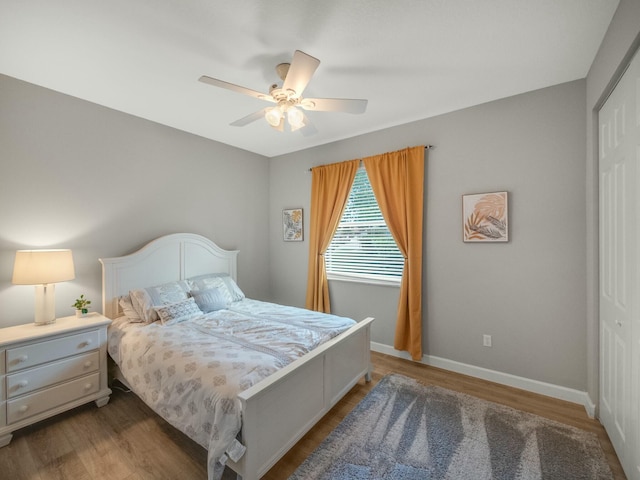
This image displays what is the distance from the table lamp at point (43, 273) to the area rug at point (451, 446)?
2.23 m

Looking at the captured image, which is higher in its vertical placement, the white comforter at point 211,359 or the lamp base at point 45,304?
the lamp base at point 45,304

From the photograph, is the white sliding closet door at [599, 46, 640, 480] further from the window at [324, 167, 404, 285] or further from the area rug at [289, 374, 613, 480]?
the window at [324, 167, 404, 285]

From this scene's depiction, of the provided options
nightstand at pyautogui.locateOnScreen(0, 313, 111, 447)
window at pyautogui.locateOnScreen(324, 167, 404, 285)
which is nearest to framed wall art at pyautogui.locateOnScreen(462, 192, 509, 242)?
window at pyautogui.locateOnScreen(324, 167, 404, 285)

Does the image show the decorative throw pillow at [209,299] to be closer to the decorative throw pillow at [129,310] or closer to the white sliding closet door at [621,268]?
the decorative throw pillow at [129,310]

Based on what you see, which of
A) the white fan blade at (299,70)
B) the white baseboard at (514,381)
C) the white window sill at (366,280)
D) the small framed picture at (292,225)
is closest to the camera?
the white fan blade at (299,70)

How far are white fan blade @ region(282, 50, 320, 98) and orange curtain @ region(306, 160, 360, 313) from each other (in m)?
1.79

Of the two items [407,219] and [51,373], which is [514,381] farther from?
[51,373]

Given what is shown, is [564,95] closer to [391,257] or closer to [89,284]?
[391,257]

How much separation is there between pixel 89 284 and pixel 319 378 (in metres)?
2.31

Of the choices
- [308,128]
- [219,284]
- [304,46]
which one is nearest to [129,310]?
[219,284]

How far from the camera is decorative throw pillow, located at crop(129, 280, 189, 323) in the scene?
2.58 meters

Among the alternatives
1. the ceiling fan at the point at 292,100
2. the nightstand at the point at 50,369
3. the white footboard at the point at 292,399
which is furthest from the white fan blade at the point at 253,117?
the nightstand at the point at 50,369

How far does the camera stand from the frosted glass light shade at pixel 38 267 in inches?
81.5

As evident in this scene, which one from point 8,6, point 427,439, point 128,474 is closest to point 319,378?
point 427,439
